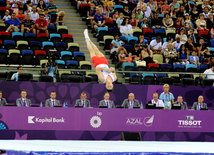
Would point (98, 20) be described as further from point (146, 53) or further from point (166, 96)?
point (166, 96)

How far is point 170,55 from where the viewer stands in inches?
634

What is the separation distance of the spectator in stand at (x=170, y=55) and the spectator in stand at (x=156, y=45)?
0.40 metres

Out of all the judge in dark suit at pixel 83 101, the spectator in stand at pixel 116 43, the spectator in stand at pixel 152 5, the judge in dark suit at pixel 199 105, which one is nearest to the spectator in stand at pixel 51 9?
the spectator in stand at pixel 116 43

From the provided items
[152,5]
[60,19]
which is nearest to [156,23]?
[152,5]

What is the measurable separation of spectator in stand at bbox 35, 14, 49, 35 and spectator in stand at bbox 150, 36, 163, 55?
188 inches

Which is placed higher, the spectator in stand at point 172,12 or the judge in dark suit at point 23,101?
the spectator in stand at point 172,12

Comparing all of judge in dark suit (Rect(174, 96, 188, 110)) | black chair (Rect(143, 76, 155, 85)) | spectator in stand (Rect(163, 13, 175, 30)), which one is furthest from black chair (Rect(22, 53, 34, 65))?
spectator in stand (Rect(163, 13, 175, 30))

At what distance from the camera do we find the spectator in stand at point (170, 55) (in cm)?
1593

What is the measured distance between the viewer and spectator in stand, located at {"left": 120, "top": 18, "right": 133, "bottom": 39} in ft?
56.4

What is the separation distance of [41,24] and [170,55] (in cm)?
588

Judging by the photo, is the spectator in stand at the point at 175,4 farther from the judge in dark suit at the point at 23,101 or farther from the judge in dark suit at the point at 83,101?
the judge in dark suit at the point at 23,101

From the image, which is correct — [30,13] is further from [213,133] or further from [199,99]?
[213,133]

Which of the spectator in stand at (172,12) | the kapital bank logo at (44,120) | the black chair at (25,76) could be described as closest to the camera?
the kapital bank logo at (44,120)

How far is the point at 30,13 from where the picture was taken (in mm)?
17031
